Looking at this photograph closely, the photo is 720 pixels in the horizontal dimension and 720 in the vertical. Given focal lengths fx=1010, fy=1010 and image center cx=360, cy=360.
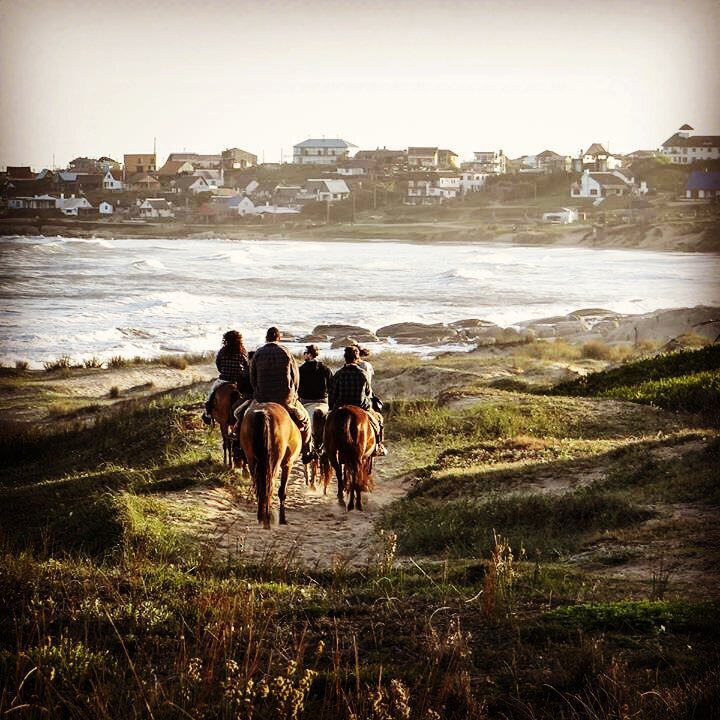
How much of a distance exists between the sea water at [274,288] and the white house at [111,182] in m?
2.42

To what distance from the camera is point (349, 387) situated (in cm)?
1075

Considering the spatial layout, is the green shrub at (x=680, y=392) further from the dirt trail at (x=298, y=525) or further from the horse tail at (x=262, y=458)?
the horse tail at (x=262, y=458)

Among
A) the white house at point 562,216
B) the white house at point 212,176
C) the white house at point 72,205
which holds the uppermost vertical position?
the white house at point 212,176

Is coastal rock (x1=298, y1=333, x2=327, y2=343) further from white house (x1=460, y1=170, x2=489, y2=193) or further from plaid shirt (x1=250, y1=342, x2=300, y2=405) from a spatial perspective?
white house (x1=460, y1=170, x2=489, y2=193)

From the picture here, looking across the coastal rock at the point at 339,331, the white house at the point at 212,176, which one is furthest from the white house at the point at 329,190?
the coastal rock at the point at 339,331

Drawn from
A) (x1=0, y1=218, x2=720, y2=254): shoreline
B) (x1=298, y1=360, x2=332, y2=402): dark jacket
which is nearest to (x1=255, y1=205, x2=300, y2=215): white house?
(x1=0, y1=218, x2=720, y2=254): shoreline

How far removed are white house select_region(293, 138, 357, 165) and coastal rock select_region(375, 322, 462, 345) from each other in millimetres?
27160

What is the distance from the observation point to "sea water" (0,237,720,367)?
33.6m

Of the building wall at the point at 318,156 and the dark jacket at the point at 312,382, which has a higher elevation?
the building wall at the point at 318,156

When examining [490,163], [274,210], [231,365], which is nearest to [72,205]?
[274,210]

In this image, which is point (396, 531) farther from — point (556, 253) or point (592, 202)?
point (592, 202)

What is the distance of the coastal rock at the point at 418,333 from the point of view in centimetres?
3225

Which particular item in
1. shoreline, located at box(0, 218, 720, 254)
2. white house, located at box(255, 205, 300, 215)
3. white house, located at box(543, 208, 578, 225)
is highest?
white house, located at box(255, 205, 300, 215)

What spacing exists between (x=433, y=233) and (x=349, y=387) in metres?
44.1
